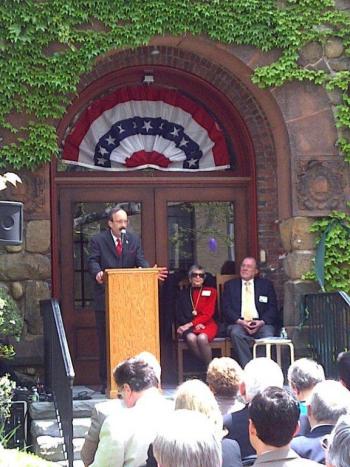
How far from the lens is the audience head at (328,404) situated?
14.2ft

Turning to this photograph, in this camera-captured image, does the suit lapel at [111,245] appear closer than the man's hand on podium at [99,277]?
No

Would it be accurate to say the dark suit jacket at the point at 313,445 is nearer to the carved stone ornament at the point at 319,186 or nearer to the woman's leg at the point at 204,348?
the woman's leg at the point at 204,348

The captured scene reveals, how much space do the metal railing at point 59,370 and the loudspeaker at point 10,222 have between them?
103cm

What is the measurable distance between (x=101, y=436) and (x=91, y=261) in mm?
4122

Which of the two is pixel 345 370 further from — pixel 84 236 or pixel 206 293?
pixel 84 236

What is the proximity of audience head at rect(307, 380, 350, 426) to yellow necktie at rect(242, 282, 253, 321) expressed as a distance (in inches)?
195

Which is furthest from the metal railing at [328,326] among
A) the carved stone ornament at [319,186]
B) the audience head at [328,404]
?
the audience head at [328,404]

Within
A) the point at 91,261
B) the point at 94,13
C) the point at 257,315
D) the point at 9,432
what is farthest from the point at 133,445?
the point at 94,13

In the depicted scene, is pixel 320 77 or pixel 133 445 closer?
pixel 133 445

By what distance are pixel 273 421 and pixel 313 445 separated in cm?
64

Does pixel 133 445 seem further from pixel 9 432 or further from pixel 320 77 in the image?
pixel 320 77

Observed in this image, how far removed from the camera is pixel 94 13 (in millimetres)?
9117

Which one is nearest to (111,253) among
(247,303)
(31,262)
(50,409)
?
(31,262)

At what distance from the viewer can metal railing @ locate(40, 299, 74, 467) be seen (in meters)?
7.14
